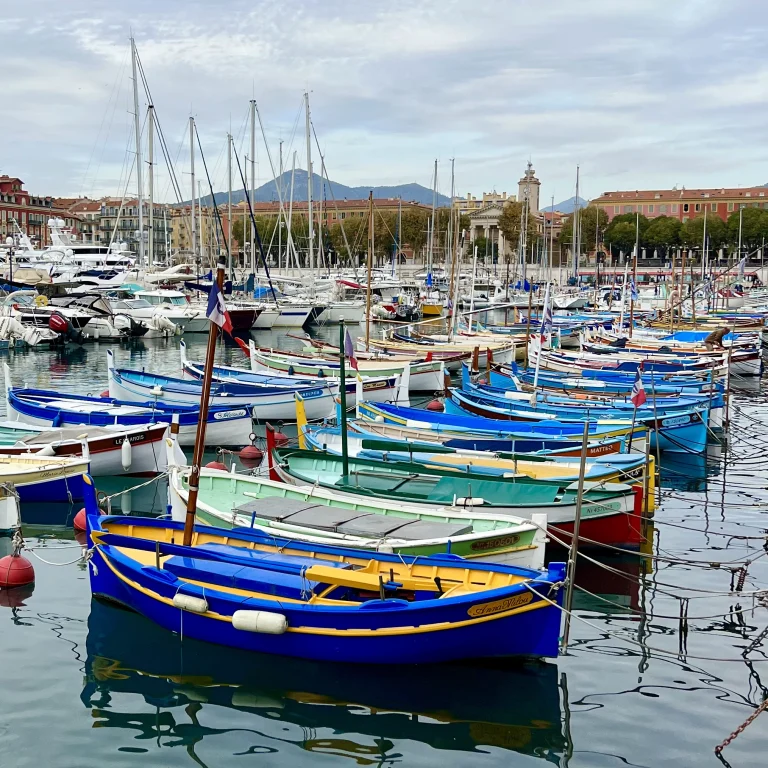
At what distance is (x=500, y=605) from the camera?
1205 cm

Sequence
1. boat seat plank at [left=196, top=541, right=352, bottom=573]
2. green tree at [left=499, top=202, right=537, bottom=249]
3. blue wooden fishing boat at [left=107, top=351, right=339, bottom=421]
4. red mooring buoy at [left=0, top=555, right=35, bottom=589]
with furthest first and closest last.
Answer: green tree at [left=499, top=202, right=537, bottom=249], blue wooden fishing boat at [left=107, top=351, right=339, bottom=421], red mooring buoy at [left=0, top=555, right=35, bottom=589], boat seat plank at [left=196, top=541, right=352, bottom=573]

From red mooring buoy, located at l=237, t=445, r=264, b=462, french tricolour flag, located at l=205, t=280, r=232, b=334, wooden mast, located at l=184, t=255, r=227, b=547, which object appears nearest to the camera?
french tricolour flag, located at l=205, t=280, r=232, b=334

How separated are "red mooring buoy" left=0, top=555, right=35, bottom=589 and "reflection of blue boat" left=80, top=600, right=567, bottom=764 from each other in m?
3.28

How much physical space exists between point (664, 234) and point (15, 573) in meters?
128

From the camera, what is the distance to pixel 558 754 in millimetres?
11141

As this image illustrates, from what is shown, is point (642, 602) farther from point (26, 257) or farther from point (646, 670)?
point (26, 257)

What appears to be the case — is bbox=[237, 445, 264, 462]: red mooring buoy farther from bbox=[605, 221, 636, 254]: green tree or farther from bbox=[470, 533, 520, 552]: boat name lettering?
bbox=[605, 221, 636, 254]: green tree

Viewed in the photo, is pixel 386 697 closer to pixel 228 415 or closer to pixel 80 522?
pixel 80 522

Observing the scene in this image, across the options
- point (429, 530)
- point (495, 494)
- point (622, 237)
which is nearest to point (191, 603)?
point (429, 530)

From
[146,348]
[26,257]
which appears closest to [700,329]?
[146,348]

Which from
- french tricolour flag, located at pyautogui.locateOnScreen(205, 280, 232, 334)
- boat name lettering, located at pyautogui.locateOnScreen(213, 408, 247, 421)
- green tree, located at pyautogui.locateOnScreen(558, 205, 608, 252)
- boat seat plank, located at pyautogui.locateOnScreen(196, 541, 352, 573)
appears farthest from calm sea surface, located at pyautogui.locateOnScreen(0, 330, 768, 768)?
green tree, located at pyautogui.locateOnScreen(558, 205, 608, 252)

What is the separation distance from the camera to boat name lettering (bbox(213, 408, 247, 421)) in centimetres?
2652

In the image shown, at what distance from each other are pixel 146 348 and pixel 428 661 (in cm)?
4709

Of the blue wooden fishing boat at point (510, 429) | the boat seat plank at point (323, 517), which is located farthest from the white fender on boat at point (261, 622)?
the blue wooden fishing boat at point (510, 429)
